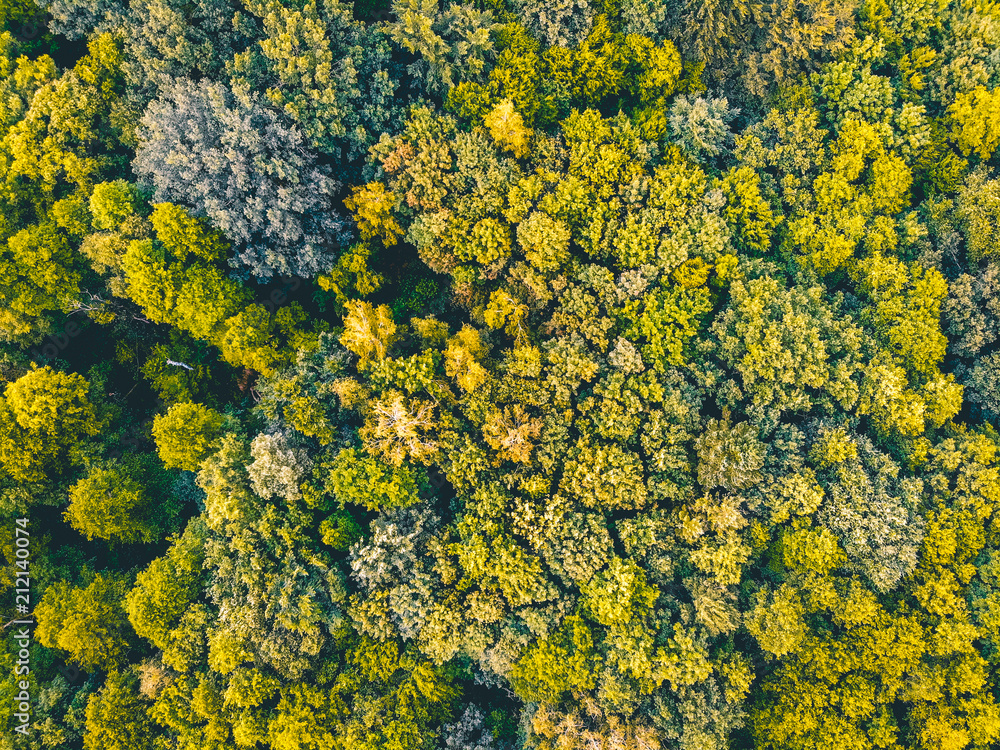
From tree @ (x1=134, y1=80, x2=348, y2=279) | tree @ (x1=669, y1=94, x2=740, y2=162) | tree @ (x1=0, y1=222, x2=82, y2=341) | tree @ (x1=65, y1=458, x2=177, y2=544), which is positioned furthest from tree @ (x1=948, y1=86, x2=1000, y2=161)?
tree @ (x1=0, y1=222, x2=82, y2=341)

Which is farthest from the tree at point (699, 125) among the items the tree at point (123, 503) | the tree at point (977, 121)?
the tree at point (123, 503)

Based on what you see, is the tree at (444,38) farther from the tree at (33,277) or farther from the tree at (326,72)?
the tree at (33,277)

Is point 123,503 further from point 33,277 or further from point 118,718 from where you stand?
point 33,277

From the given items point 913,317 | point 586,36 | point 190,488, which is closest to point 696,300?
point 913,317

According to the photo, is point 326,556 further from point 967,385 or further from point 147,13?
point 967,385

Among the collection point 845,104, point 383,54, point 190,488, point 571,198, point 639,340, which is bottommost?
point 190,488

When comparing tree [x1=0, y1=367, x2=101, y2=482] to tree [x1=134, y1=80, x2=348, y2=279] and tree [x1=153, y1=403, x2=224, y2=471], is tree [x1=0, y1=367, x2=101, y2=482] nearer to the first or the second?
tree [x1=153, y1=403, x2=224, y2=471]

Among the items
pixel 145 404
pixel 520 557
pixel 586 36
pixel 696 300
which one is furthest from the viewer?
pixel 145 404

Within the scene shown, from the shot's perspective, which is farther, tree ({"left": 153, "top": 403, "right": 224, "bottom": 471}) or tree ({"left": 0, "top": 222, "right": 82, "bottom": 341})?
tree ({"left": 0, "top": 222, "right": 82, "bottom": 341})

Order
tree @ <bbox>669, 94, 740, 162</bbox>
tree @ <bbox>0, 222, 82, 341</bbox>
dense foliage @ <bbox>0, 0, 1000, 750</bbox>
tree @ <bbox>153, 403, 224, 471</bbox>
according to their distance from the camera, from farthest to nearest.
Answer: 1. tree @ <bbox>669, 94, 740, 162</bbox>
2. tree @ <bbox>0, 222, 82, 341</bbox>
3. tree @ <bbox>153, 403, 224, 471</bbox>
4. dense foliage @ <bbox>0, 0, 1000, 750</bbox>
